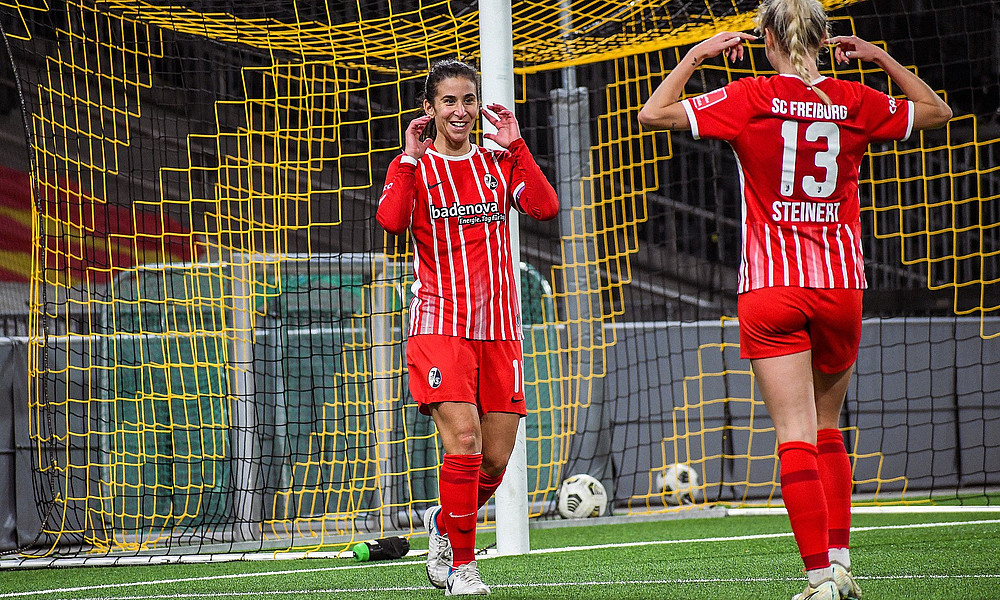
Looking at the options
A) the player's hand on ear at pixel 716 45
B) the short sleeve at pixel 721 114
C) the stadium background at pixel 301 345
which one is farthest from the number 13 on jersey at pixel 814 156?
the stadium background at pixel 301 345

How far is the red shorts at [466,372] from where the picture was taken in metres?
3.45

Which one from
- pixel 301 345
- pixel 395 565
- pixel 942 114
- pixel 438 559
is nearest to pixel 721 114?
pixel 942 114

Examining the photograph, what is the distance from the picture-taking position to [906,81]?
3.05 m

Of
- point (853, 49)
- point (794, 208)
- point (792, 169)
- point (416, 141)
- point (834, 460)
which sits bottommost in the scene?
point (834, 460)

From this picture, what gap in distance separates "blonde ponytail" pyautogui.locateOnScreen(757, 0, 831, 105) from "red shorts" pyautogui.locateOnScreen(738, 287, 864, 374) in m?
0.53

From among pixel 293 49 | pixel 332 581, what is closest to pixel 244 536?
pixel 332 581

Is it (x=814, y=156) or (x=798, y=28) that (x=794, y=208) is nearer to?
(x=814, y=156)

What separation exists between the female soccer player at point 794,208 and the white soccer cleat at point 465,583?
1.12m

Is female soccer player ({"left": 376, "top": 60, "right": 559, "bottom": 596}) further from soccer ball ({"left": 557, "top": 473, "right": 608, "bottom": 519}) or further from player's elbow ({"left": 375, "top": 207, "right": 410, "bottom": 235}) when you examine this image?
soccer ball ({"left": 557, "top": 473, "right": 608, "bottom": 519})

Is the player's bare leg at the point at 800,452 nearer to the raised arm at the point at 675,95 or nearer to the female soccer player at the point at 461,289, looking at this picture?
the raised arm at the point at 675,95

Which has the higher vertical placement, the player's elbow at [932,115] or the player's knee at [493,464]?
the player's elbow at [932,115]

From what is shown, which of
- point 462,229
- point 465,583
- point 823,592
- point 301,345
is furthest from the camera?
point 301,345

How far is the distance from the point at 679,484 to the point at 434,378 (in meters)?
4.16

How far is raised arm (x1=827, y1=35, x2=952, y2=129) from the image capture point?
3.01 m
